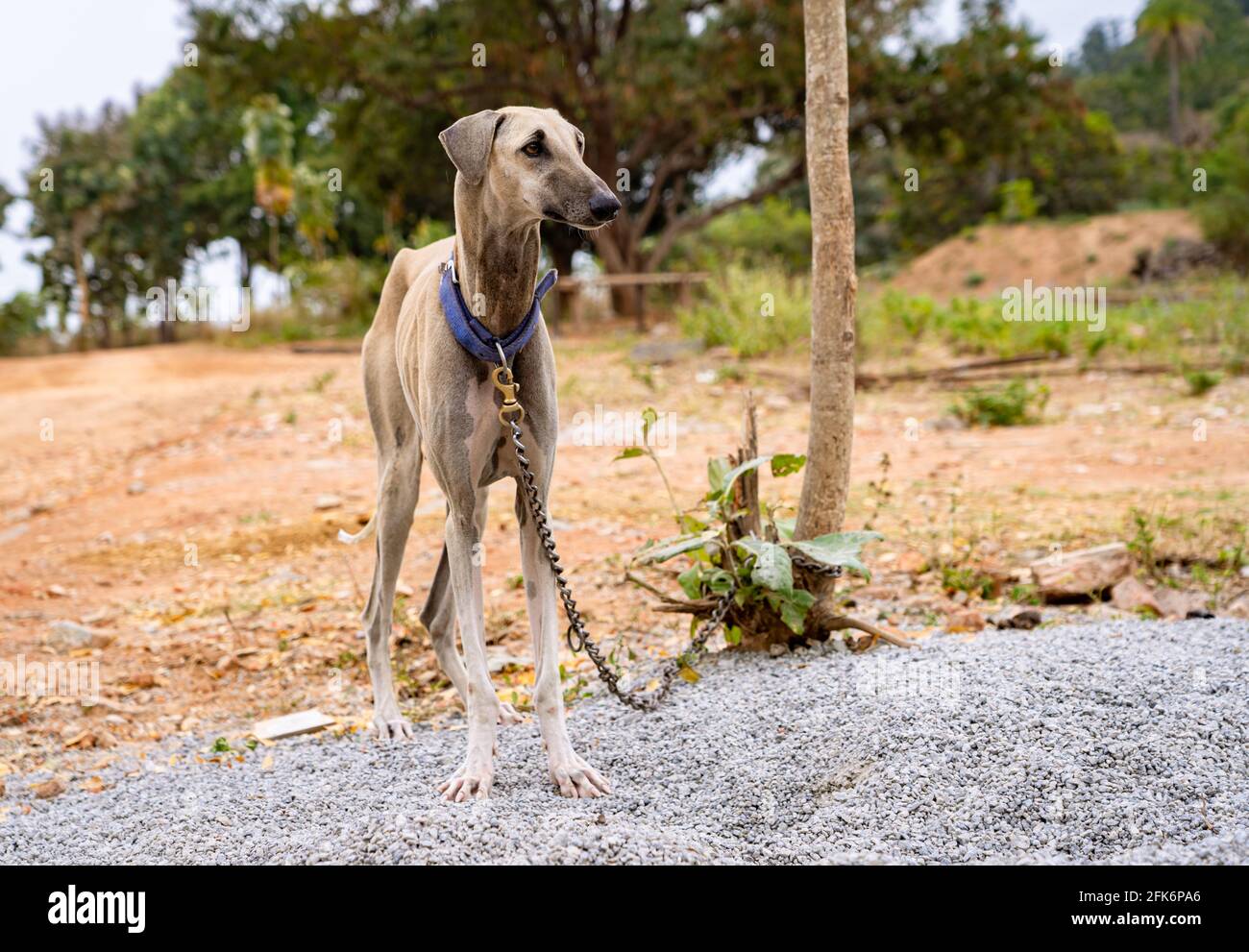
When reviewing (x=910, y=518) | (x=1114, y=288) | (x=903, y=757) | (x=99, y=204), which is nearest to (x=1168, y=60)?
(x=1114, y=288)

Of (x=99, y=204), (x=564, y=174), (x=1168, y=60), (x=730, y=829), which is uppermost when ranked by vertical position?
(x=1168, y=60)

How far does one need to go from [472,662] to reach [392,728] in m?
1.02

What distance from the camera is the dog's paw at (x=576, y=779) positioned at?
3.25m

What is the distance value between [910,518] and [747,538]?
2739 millimetres

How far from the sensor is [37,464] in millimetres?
10352

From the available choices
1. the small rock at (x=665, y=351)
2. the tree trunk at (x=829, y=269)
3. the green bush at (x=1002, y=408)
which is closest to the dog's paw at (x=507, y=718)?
the tree trunk at (x=829, y=269)

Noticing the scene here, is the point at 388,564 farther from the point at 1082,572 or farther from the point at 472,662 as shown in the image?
the point at 1082,572

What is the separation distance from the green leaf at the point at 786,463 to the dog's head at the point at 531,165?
1.59 meters

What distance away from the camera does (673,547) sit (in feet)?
14.1

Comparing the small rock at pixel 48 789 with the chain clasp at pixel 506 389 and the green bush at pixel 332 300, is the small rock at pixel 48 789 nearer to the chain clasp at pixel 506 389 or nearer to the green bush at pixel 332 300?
the chain clasp at pixel 506 389

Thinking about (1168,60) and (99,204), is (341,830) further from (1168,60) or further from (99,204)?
(1168,60)
